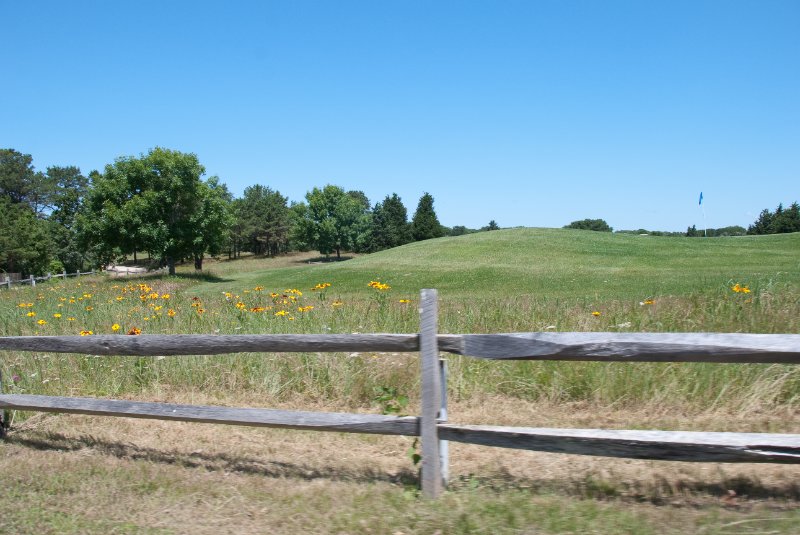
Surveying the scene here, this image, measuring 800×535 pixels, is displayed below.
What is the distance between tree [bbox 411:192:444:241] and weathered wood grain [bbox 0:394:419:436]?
72.7 meters

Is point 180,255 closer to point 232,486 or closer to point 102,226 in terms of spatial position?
point 102,226

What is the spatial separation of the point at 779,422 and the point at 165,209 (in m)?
45.6

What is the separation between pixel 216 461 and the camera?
471 centimetres

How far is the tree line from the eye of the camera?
4447 cm

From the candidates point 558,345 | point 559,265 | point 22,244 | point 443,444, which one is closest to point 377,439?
point 443,444

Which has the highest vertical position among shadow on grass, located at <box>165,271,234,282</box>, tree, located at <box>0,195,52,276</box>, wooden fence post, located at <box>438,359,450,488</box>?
tree, located at <box>0,195,52,276</box>

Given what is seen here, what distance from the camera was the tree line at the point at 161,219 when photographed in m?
44.5

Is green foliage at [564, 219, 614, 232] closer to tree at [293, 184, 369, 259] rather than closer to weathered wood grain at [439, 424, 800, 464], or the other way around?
tree at [293, 184, 369, 259]

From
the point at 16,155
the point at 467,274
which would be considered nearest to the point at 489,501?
the point at 467,274

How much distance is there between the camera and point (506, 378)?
587cm

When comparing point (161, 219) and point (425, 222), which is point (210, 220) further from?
point (425, 222)

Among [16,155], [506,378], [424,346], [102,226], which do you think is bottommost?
[506,378]

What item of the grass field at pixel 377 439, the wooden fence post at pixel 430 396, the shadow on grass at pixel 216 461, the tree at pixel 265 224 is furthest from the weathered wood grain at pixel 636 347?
the tree at pixel 265 224

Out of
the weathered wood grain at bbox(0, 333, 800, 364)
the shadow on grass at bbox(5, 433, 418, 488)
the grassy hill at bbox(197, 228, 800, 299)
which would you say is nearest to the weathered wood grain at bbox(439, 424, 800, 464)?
the weathered wood grain at bbox(0, 333, 800, 364)
